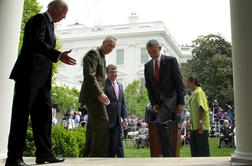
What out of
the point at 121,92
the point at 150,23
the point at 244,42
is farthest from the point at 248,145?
the point at 150,23

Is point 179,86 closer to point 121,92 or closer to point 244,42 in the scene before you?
point 121,92

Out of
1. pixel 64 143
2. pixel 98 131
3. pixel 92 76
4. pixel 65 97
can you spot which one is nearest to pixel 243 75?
pixel 92 76

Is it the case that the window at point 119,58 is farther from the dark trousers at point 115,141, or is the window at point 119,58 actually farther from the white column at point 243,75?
the white column at point 243,75

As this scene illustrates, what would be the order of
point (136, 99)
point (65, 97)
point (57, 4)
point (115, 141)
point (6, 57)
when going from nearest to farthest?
1. point (57, 4)
2. point (6, 57)
3. point (115, 141)
4. point (65, 97)
5. point (136, 99)

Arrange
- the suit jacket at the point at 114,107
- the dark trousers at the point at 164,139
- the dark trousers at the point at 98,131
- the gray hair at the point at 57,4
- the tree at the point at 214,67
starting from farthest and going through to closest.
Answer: the tree at the point at 214,67 → the suit jacket at the point at 114,107 → the dark trousers at the point at 98,131 → the dark trousers at the point at 164,139 → the gray hair at the point at 57,4

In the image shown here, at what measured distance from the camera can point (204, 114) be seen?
23.2ft

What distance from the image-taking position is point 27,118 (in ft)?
12.7

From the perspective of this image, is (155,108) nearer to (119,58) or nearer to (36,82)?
(36,82)

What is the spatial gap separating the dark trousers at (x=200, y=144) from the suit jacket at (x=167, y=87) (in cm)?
177

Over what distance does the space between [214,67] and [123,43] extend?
1916 cm

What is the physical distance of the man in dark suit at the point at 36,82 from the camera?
149 inches

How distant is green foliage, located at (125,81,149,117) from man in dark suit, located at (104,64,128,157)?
115 feet

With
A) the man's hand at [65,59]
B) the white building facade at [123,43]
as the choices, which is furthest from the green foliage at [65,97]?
the man's hand at [65,59]

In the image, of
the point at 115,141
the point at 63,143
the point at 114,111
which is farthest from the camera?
the point at 63,143
